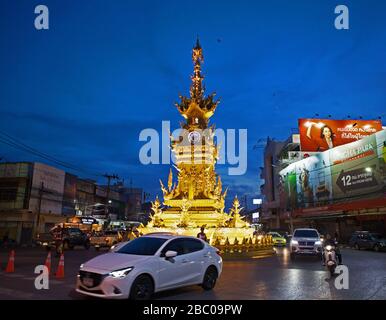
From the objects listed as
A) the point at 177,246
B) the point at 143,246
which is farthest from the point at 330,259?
the point at 143,246

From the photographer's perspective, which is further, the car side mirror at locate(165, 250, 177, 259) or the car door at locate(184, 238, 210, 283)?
the car door at locate(184, 238, 210, 283)

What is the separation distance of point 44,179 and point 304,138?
3540 cm

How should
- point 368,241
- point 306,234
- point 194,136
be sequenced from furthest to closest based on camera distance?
1. point 368,241
2. point 194,136
3. point 306,234

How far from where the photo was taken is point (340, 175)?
4122cm

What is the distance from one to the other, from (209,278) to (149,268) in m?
2.48

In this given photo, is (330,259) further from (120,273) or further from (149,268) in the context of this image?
(120,273)

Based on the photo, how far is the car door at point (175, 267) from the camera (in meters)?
8.03

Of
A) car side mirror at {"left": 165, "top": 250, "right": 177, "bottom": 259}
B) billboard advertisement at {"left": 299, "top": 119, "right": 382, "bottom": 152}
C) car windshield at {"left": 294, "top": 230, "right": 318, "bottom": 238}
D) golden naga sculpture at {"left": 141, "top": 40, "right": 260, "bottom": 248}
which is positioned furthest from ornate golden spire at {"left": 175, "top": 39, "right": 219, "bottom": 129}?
billboard advertisement at {"left": 299, "top": 119, "right": 382, "bottom": 152}

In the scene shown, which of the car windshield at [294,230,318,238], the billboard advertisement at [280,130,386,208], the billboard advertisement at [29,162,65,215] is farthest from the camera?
the billboard advertisement at [29,162,65,215]

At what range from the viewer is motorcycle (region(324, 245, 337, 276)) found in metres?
12.4

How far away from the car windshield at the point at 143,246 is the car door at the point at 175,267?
0.25m

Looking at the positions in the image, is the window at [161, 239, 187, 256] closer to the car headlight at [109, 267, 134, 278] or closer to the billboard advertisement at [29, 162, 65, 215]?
the car headlight at [109, 267, 134, 278]

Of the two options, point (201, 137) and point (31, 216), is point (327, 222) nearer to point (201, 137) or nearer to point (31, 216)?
point (201, 137)
